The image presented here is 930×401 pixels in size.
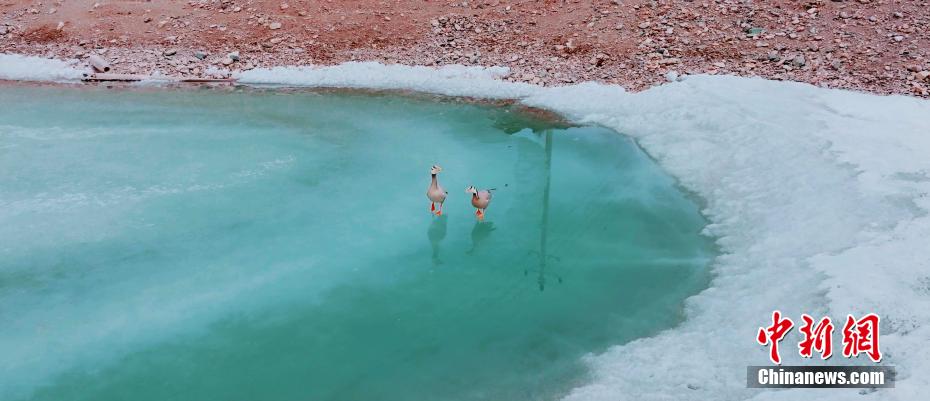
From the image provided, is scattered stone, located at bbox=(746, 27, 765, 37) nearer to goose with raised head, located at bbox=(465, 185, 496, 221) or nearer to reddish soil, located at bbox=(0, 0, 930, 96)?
reddish soil, located at bbox=(0, 0, 930, 96)

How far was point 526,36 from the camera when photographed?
18.1 m

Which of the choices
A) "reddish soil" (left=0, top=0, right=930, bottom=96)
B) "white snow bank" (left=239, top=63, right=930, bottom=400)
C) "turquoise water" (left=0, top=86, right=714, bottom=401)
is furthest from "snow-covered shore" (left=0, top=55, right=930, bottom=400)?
"reddish soil" (left=0, top=0, right=930, bottom=96)

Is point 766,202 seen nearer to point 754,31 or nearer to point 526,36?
point 754,31

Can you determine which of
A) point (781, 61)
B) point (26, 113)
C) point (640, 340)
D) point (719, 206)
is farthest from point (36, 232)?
point (781, 61)

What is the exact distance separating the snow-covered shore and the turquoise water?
46 cm

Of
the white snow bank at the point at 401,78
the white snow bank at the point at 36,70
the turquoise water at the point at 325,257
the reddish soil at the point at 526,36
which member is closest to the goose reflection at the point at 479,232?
the turquoise water at the point at 325,257

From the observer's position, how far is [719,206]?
10562mm

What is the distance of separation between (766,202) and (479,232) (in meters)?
4.14

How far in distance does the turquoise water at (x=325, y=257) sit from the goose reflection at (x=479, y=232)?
0.03 m

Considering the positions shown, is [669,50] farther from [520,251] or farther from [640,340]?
[640,340]

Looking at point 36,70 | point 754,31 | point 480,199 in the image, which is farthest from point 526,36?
point 36,70

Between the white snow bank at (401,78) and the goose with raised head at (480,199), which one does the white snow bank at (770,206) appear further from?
the goose with raised head at (480,199)

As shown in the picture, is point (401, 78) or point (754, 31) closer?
point (401, 78)

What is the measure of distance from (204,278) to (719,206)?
7.16m
